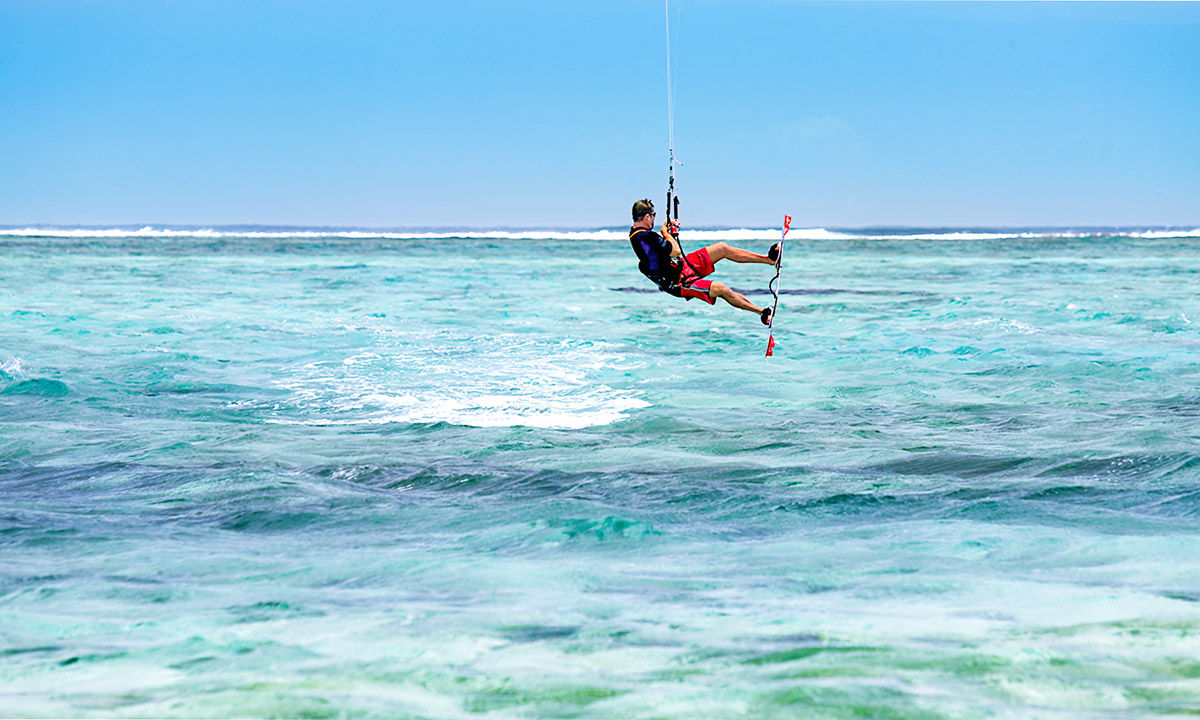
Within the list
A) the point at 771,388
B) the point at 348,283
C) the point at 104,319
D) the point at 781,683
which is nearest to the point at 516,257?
the point at 348,283

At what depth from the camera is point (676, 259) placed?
13.3m

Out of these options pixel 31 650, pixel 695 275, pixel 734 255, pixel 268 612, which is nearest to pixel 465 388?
pixel 695 275

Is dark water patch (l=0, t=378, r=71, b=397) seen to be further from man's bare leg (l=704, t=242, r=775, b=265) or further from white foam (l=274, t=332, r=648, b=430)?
man's bare leg (l=704, t=242, r=775, b=265)

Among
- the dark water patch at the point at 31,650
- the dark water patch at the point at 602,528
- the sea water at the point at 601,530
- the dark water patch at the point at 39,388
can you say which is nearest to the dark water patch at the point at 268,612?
the sea water at the point at 601,530

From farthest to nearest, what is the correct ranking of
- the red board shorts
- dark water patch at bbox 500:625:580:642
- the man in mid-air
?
the red board shorts
the man in mid-air
dark water patch at bbox 500:625:580:642

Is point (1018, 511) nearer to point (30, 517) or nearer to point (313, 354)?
point (30, 517)

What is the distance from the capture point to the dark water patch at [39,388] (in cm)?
1484

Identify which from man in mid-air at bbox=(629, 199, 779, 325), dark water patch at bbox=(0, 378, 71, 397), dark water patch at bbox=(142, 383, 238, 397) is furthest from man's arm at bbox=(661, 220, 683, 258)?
dark water patch at bbox=(0, 378, 71, 397)

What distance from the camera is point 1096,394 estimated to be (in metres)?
14.7

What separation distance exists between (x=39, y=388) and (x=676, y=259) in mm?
8947

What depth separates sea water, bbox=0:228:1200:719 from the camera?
5285 millimetres

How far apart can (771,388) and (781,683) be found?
1088 centimetres

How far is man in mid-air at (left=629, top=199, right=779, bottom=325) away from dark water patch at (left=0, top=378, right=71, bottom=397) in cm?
811

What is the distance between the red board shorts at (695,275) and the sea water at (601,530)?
151 centimetres
